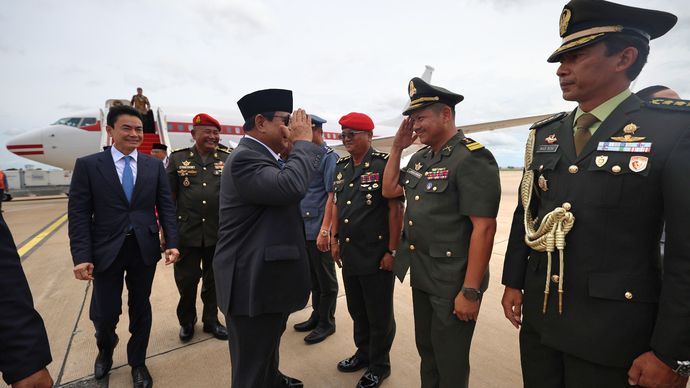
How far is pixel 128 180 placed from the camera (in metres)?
2.44

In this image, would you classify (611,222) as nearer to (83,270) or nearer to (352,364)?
(352,364)

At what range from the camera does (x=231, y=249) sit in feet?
5.52

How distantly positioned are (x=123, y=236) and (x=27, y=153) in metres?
14.2

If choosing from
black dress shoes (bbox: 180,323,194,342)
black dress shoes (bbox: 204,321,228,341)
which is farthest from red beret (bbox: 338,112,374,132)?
black dress shoes (bbox: 180,323,194,342)

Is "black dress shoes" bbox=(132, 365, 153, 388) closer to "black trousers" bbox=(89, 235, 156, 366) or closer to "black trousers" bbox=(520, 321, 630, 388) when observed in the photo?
"black trousers" bbox=(89, 235, 156, 366)

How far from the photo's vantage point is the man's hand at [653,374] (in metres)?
1.08

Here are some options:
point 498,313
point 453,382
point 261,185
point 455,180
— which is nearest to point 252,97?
point 261,185

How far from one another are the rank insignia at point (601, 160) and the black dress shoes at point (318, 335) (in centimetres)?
263

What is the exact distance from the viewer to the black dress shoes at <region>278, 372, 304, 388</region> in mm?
2316

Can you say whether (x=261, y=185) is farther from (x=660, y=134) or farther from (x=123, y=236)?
(x=660, y=134)

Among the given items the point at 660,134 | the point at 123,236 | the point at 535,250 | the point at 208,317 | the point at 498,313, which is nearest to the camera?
the point at 660,134

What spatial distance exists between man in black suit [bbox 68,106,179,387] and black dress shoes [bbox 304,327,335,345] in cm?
131

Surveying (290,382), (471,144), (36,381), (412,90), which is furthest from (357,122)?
(36,381)

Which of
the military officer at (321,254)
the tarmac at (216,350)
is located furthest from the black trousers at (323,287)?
the tarmac at (216,350)
